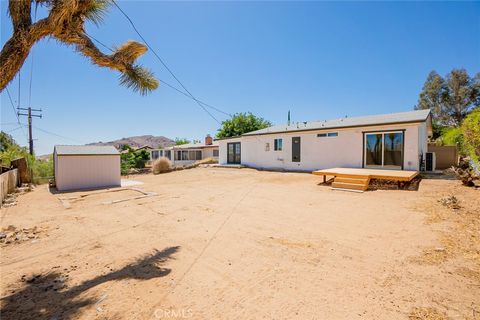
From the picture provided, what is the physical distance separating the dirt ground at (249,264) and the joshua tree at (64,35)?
2.83m

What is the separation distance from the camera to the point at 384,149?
12070 mm

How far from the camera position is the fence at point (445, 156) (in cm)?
1409

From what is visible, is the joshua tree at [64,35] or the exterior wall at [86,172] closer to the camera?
the joshua tree at [64,35]

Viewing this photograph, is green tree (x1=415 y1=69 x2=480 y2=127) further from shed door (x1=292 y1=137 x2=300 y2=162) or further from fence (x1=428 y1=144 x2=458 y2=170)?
shed door (x1=292 y1=137 x2=300 y2=162)

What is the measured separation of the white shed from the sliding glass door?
14265 mm

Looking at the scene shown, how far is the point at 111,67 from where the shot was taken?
13.8 feet

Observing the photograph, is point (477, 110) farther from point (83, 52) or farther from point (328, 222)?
point (83, 52)

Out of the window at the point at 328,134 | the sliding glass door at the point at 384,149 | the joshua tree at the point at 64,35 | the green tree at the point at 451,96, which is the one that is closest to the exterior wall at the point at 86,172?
the joshua tree at the point at 64,35

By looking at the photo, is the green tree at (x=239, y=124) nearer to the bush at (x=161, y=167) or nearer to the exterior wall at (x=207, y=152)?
the exterior wall at (x=207, y=152)

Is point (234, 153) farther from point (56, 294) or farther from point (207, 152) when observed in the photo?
point (56, 294)

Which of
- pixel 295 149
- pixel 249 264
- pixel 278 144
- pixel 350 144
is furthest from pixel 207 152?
pixel 249 264

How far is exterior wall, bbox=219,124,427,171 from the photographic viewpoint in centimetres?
1125

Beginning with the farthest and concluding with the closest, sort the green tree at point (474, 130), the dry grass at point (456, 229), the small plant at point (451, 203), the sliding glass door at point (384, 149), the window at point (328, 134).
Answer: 1. the window at point (328, 134)
2. the sliding glass door at point (384, 149)
3. the green tree at point (474, 130)
4. the small plant at point (451, 203)
5. the dry grass at point (456, 229)
